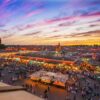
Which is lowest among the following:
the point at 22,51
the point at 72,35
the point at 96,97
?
the point at 96,97

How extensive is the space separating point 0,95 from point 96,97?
547 centimetres

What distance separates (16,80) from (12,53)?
10.8 metres

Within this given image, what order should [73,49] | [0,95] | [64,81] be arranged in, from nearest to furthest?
1. [0,95]
2. [64,81]
3. [73,49]

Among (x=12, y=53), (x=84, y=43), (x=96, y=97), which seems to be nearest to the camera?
(x=96, y=97)

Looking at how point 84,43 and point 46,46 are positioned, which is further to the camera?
point 46,46

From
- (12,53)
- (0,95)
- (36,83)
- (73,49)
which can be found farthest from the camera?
(12,53)

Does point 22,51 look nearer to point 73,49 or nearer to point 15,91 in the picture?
point 73,49

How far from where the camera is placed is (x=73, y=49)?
15.0 metres

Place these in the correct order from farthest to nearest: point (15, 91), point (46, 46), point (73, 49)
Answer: point (46, 46)
point (73, 49)
point (15, 91)

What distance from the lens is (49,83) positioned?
7590mm

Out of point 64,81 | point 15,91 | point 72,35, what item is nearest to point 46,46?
point 72,35

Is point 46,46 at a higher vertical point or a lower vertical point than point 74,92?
higher

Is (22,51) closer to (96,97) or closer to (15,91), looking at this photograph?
(96,97)

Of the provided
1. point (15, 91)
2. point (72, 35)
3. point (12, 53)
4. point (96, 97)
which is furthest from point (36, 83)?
point (12, 53)
